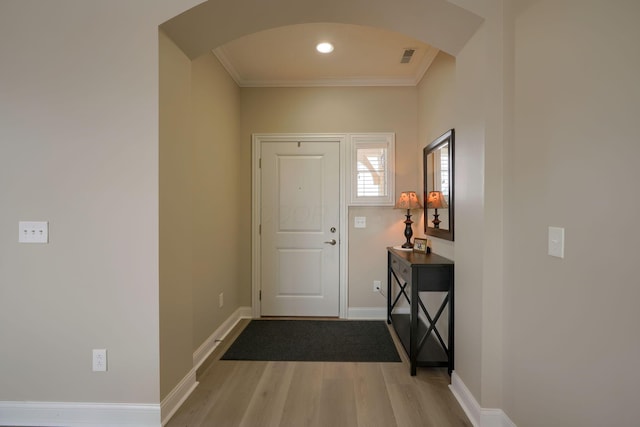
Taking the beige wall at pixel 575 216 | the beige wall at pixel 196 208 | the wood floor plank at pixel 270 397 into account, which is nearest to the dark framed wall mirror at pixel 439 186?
the beige wall at pixel 575 216

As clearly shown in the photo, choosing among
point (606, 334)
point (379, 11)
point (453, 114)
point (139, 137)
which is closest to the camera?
point (606, 334)

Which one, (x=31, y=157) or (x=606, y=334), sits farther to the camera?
(x=31, y=157)

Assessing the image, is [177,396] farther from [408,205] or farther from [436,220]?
[408,205]

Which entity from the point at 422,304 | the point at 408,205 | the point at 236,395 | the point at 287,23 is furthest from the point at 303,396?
the point at 287,23

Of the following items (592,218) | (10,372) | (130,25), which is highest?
(130,25)

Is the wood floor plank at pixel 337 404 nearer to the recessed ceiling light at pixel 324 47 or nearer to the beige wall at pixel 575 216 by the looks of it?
the beige wall at pixel 575 216

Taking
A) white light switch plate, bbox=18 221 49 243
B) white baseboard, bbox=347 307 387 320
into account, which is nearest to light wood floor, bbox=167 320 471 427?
white baseboard, bbox=347 307 387 320

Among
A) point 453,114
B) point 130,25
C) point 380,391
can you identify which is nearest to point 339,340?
point 380,391

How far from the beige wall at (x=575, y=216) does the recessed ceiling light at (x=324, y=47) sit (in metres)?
1.54

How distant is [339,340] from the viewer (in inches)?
110

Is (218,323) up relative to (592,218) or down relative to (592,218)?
down

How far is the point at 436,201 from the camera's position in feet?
8.68

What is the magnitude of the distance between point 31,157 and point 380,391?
2583 millimetres

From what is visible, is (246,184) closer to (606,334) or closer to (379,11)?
(379,11)
